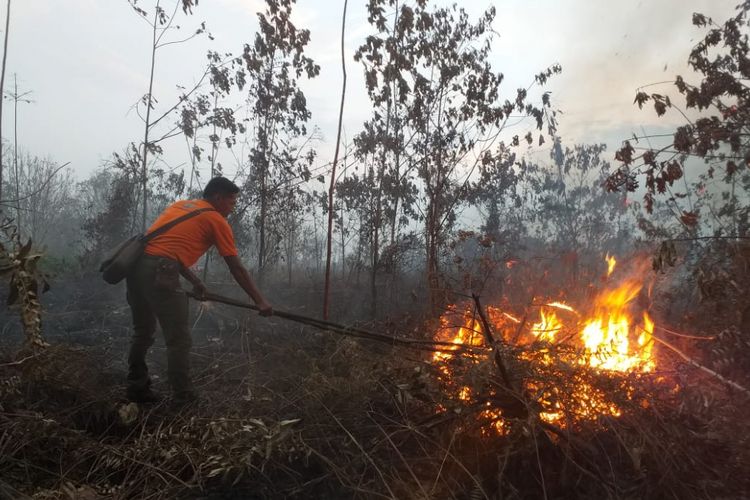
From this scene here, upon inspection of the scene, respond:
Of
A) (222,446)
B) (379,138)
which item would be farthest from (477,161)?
(222,446)

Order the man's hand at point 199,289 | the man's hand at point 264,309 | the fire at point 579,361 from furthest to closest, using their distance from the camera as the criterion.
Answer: the man's hand at point 199,289 < the man's hand at point 264,309 < the fire at point 579,361

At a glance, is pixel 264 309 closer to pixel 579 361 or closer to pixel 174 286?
pixel 174 286

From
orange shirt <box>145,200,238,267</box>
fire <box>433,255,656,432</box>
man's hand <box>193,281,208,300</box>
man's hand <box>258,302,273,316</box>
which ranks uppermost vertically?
orange shirt <box>145,200,238,267</box>

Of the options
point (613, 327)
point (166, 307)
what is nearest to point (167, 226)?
point (166, 307)

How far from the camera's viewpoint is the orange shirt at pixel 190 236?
349cm

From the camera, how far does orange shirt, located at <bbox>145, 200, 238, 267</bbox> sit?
3.49 meters

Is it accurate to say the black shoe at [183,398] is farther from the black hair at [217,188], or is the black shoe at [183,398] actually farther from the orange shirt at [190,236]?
the black hair at [217,188]

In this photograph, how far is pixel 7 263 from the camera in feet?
7.80

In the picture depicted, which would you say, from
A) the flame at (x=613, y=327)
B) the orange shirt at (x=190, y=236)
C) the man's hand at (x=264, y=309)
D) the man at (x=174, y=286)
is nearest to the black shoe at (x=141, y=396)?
the man at (x=174, y=286)

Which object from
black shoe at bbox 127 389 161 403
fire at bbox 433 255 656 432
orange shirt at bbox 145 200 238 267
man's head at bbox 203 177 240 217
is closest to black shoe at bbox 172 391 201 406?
black shoe at bbox 127 389 161 403

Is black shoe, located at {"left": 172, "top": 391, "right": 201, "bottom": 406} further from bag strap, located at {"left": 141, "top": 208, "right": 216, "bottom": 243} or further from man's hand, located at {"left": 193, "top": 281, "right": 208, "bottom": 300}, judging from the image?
bag strap, located at {"left": 141, "top": 208, "right": 216, "bottom": 243}

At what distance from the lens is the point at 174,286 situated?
134 inches

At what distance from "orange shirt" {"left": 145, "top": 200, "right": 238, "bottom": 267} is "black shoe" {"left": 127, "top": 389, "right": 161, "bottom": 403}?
1076mm

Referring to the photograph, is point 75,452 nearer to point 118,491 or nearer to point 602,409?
point 118,491
